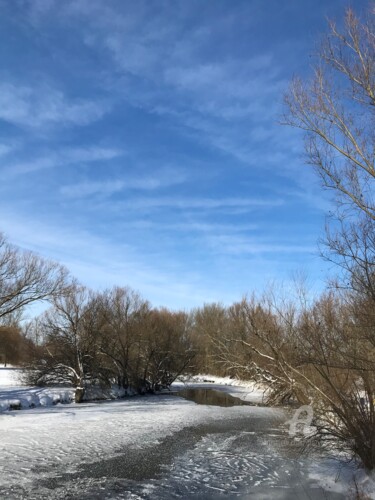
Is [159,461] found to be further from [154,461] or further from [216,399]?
[216,399]

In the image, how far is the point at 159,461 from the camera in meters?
10.4

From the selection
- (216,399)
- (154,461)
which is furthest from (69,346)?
(154,461)

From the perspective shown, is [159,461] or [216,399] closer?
[159,461]

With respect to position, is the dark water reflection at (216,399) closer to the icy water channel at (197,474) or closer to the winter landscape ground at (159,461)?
the winter landscape ground at (159,461)

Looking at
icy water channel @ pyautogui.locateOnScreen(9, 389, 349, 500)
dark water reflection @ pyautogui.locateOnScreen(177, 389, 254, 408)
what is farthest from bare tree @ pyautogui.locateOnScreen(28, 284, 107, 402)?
icy water channel @ pyautogui.locateOnScreen(9, 389, 349, 500)

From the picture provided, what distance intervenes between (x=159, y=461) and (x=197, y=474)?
5.22ft

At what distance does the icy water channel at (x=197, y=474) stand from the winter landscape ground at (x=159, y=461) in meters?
0.02

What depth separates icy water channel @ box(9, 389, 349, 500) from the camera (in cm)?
761

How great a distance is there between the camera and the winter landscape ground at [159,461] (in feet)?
25.5

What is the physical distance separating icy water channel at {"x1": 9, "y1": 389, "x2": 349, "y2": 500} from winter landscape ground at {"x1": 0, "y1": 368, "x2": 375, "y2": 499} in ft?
0.06

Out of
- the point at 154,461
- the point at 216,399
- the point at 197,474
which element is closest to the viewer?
the point at 197,474

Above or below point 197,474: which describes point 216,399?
below

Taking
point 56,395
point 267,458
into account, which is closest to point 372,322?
point 267,458

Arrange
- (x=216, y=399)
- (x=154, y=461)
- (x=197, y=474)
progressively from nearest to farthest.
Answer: (x=197, y=474), (x=154, y=461), (x=216, y=399)
